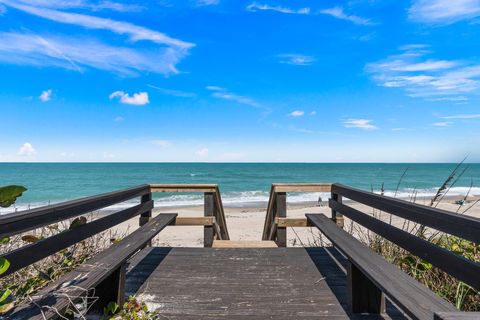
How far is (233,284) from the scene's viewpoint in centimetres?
314

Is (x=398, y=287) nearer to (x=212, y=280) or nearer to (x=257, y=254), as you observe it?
(x=212, y=280)

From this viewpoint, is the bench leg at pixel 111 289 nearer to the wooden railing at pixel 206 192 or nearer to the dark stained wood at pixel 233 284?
the dark stained wood at pixel 233 284

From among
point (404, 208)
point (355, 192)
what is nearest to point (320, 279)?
point (355, 192)

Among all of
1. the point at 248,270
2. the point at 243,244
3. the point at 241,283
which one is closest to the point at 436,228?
the point at 241,283

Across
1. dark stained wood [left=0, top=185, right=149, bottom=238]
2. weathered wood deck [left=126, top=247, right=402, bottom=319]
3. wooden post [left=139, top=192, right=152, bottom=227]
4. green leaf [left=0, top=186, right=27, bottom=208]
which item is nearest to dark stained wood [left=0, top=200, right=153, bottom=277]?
dark stained wood [left=0, top=185, right=149, bottom=238]

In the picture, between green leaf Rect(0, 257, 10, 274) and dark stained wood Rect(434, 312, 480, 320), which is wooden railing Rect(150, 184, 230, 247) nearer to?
green leaf Rect(0, 257, 10, 274)

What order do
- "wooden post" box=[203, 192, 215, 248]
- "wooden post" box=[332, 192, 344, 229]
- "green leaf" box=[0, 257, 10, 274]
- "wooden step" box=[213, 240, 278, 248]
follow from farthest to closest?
1. "wooden post" box=[203, 192, 215, 248]
2. "wooden step" box=[213, 240, 278, 248]
3. "wooden post" box=[332, 192, 344, 229]
4. "green leaf" box=[0, 257, 10, 274]

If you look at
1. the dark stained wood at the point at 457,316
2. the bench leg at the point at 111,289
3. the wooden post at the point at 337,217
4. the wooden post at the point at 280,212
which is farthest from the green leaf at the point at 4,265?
the wooden post at the point at 337,217

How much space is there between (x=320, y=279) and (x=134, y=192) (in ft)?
8.10

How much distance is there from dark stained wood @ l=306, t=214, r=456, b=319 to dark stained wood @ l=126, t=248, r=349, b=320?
1.78ft

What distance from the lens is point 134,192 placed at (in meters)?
3.88

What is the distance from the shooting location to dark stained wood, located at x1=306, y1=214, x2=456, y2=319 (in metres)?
1.49

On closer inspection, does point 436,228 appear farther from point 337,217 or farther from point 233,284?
point 337,217

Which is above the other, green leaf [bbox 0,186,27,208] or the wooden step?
green leaf [bbox 0,186,27,208]
